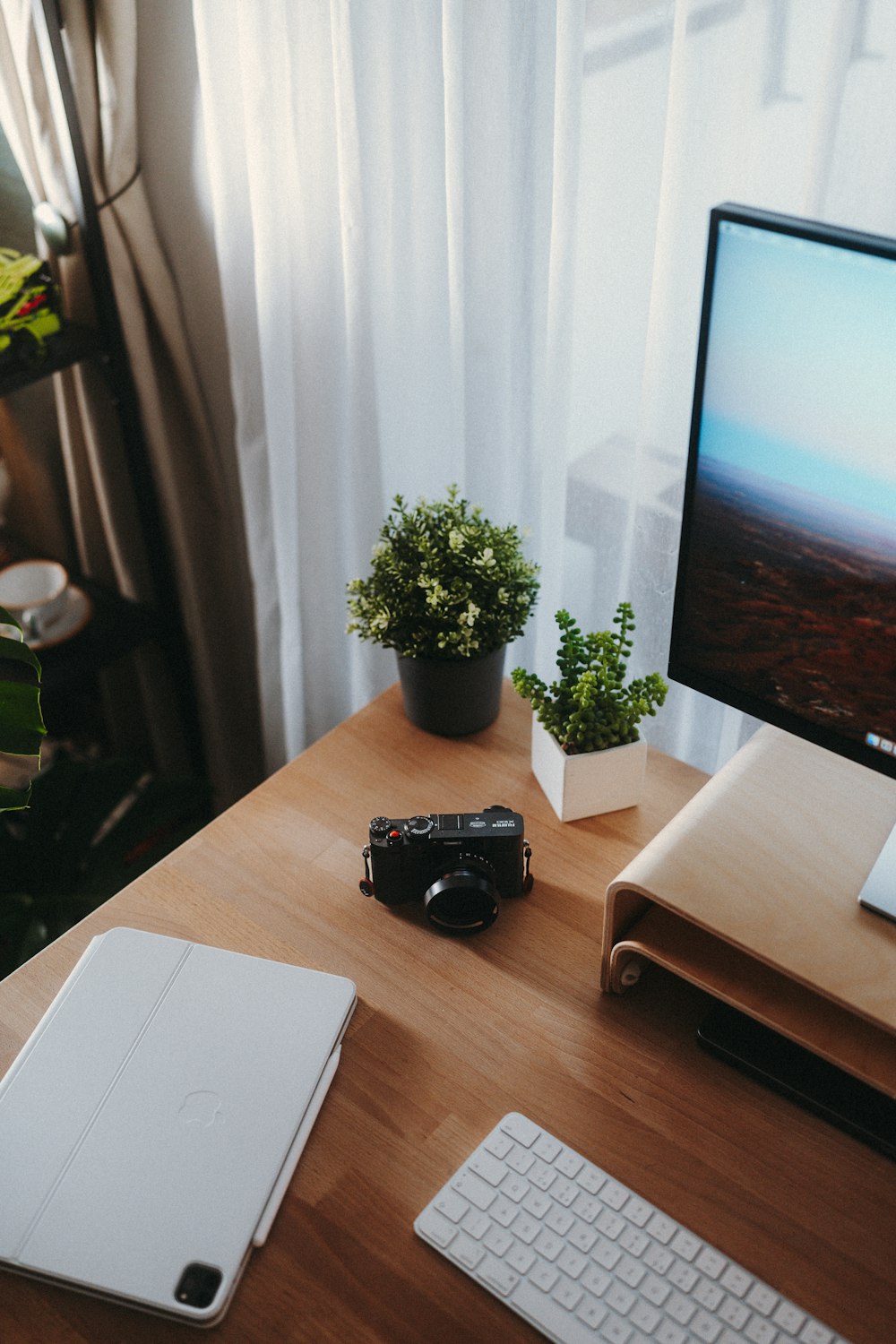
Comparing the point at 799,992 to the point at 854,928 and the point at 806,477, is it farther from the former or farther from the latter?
the point at 806,477

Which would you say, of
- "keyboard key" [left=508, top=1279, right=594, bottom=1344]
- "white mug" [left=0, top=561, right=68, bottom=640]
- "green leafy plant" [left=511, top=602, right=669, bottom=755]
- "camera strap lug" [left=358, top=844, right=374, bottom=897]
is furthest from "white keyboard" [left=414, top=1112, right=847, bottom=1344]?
"white mug" [left=0, top=561, right=68, bottom=640]

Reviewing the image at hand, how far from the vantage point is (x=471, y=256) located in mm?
1082

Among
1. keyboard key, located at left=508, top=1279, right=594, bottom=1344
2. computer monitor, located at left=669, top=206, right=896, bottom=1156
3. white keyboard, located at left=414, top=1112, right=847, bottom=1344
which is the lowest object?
keyboard key, located at left=508, top=1279, right=594, bottom=1344

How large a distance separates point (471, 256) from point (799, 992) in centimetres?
74

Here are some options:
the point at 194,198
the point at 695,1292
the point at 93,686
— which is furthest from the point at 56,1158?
the point at 93,686

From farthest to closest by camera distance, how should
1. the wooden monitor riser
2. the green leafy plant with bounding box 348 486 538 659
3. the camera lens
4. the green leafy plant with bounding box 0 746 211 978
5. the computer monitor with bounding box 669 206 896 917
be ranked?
the green leafy plant with bounding box 0 746 211 978 → the green leafy plant with bounding box 348 486 538 659 → the camera lens → the wooden monitor riser → the computer monitor with bounding box 669 206 896 917

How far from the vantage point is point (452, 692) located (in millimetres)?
1100

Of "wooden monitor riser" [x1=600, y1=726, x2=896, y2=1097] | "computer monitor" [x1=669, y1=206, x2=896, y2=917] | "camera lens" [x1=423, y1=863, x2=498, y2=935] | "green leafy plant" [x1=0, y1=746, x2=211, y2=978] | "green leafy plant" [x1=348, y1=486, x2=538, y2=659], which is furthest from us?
"green leafy plant" [x1=0, y1=746, x2=211, y2=978]

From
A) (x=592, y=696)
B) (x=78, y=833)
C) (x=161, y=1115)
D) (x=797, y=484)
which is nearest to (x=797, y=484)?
(x=797, y=484)

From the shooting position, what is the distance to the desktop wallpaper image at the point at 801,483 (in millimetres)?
670

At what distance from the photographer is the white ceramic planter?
999 mm

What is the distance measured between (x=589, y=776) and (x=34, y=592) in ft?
2.89

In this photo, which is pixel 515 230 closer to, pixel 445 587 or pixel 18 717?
pixel 445 587

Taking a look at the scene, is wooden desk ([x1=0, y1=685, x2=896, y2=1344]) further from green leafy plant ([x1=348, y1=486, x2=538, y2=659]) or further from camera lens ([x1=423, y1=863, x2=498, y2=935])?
green leafy plant ([x1=348, y1=486, x2=538, y2=659])
